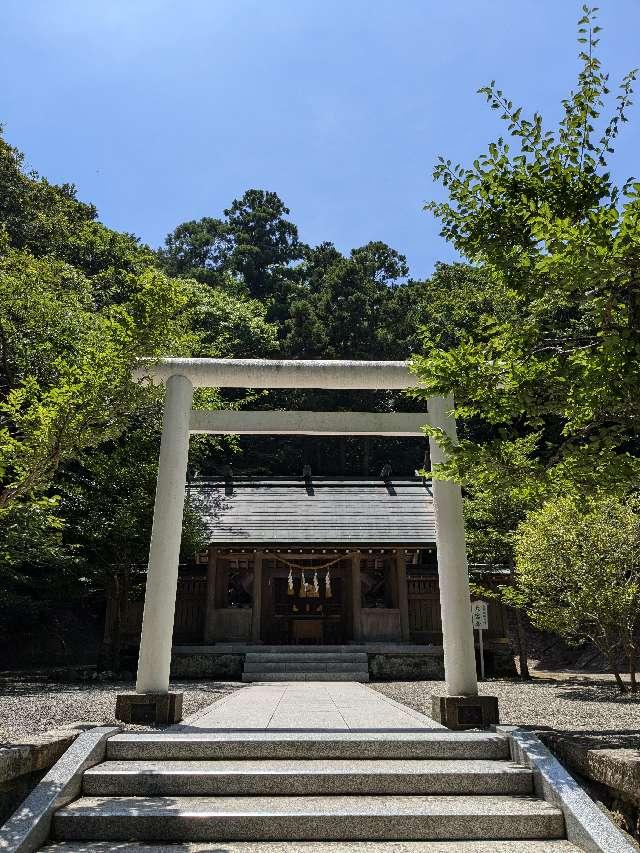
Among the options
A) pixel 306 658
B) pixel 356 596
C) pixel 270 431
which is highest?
pixel 270 431

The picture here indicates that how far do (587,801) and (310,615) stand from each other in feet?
49.1

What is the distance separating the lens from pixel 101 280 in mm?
23078

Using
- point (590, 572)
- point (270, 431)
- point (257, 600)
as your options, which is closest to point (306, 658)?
point (257, 600)

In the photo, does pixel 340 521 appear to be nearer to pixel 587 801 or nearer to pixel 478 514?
pixel 478 514

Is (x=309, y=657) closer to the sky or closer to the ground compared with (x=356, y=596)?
closer to the ground

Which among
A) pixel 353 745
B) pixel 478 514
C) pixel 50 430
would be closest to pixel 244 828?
pixel 353 745

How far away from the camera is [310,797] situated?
4.25 metres

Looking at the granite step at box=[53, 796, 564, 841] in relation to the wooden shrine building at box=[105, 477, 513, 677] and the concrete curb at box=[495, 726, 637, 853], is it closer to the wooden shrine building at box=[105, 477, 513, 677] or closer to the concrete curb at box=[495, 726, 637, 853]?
the concrete curb at box=[495, 726, 637, 853]

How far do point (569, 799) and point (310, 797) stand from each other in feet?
5.79

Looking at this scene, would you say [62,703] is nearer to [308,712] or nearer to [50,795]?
[308,712]

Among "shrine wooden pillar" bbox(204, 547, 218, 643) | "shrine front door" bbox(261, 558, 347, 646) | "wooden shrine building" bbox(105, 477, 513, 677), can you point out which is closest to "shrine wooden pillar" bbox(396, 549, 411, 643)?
"wooden shrine building" bbox(105, 477, 513, 677)

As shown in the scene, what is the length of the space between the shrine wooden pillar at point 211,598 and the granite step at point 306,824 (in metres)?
12.5

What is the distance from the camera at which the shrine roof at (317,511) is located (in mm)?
16500

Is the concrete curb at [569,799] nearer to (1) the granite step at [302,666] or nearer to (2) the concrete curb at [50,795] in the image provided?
(2) the concrete curb at [50,795]
